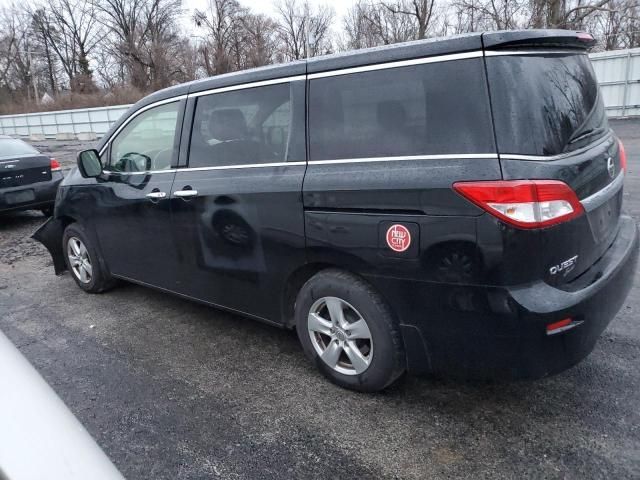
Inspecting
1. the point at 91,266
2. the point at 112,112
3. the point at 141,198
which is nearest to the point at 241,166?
the point at 141,198

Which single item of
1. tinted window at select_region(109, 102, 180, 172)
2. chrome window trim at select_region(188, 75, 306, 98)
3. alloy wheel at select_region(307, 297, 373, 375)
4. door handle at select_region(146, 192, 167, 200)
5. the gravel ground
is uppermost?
chrome window trim at select_region(188, 75, 306, 98)

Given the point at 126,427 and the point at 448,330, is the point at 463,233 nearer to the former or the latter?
the point at 448,330

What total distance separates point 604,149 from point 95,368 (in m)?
3.43

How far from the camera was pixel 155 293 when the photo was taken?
16.2ft

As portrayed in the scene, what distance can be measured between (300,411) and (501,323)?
1.22 meters

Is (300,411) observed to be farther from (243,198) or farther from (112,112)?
(112,112)

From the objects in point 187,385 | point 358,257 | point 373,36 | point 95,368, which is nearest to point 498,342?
point 358,257

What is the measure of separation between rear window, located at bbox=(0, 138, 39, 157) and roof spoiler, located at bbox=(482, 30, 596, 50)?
808 centimetres

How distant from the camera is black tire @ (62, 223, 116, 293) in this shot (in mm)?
4723

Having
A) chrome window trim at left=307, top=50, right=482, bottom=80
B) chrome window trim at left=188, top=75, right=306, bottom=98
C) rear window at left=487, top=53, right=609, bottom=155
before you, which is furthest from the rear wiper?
chrome window trim at left=188, top=75, right=306, bottom=98

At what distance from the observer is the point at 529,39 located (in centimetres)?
236

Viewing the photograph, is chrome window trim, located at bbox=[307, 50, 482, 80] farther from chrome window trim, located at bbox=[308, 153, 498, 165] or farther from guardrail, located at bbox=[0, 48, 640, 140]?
guardrail, located at bbox=[0, 48, 640, 140]

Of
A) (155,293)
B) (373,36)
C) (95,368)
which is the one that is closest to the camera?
(95,368)

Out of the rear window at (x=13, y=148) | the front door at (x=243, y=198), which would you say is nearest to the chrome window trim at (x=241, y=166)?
the front door at (x=243, y=198)
